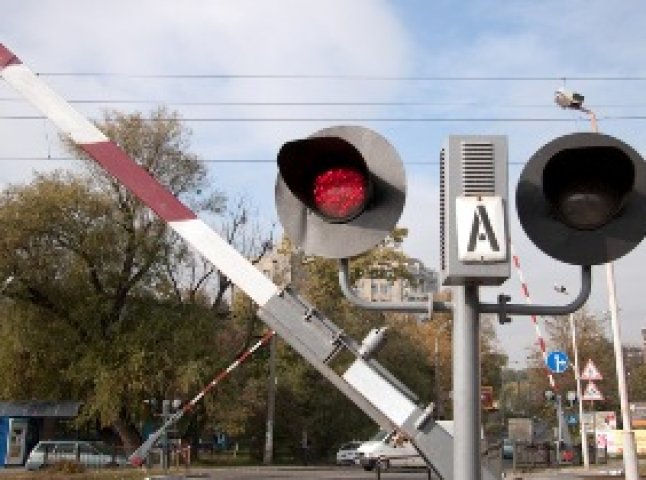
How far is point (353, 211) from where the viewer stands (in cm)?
308

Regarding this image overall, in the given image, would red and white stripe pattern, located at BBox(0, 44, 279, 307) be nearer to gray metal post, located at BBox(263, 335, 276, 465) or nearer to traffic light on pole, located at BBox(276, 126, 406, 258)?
traffic light on pole, located at BBox(276, 126, 406, 258)

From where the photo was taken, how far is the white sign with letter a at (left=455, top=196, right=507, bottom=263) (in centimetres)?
274

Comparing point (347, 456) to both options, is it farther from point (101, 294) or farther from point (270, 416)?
point (101, 294)

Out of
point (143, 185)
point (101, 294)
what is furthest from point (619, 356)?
point (101, 294)

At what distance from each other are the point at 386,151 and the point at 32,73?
2.06m

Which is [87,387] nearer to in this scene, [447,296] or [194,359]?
[194,359]

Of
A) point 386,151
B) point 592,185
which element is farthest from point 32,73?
point 592,185

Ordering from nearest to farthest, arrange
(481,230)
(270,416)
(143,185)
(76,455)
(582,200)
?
(481,230)
(582,200)
(143,185)
(76,455)
(270,416)

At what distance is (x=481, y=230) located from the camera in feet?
9.03

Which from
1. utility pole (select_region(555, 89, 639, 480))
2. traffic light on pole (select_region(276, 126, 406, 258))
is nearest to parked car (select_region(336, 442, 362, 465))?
utility pole (select_region(555, 89, 639, 480))

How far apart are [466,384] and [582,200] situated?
0.80 m

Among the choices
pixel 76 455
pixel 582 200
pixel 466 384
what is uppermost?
pixel 582 200

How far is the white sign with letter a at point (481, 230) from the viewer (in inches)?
108

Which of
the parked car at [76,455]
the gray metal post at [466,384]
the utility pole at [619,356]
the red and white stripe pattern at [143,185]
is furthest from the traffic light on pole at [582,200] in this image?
the parked car at [76,455]
